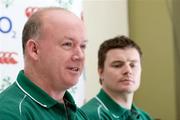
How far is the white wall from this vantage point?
114 inches

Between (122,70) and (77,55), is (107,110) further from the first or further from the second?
(77,55)

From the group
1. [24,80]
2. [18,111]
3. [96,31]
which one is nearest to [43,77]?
[24,80]

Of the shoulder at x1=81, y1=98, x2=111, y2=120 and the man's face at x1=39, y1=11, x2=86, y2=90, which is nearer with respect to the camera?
the man's face at x1=39, y1=11, x2=86, y2=90

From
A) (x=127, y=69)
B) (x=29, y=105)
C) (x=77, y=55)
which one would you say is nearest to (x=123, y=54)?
(x=127, y=69)

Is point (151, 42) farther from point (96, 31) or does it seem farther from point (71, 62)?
point (71, 62)

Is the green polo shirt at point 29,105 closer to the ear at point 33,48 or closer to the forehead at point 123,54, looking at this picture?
the ear at point 33,48

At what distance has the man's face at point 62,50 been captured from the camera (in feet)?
3.92

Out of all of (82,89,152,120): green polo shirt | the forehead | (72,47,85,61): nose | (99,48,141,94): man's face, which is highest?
(72,47,85,61): nose

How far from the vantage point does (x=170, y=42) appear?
303 centimetres

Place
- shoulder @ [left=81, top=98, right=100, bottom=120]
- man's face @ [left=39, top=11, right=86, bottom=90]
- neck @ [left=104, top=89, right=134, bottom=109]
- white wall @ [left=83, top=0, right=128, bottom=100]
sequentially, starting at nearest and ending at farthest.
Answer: man's face @ [left=39, top=11, right=86, bottom=90] < shoulder @ [left=81, top=98, right=100, bottom=120] < neck @ [left=104, top=89, right=134, bottom=109] < white wall @ [left=83, top=0, right=128, bottom=100]

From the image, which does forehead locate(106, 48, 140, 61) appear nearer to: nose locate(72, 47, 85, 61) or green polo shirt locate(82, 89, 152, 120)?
green polo shirt locate(82, 89, 152, 120)

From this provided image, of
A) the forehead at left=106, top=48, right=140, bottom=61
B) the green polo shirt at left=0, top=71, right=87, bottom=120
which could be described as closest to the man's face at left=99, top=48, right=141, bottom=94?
the forehead at left=106, top=48, right=140, bottom=61

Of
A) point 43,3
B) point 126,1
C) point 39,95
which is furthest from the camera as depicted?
point 126,1

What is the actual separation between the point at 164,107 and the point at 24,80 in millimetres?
2044
